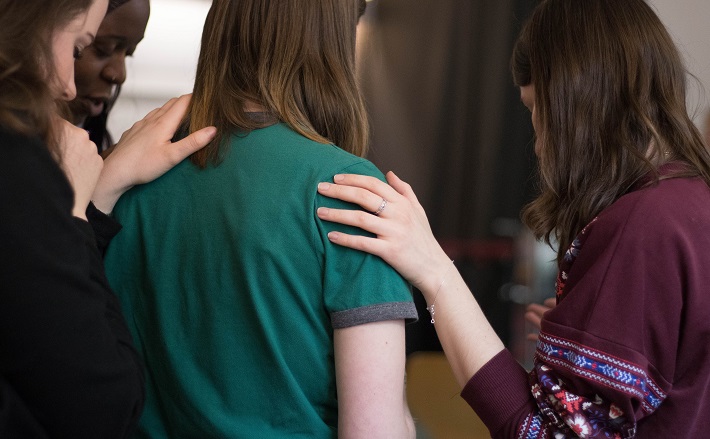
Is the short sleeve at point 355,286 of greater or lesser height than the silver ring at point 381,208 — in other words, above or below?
below

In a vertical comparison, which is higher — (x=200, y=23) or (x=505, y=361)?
(x=200, y=23)

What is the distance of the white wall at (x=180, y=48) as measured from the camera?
2.82m

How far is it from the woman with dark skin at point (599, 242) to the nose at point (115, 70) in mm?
865

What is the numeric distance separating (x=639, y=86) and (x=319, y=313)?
59 centimetres

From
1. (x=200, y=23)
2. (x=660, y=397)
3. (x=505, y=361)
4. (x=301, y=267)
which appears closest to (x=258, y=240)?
(x=301, y=267)

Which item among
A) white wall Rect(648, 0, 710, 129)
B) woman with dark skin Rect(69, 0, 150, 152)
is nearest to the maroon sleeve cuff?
woman with dark skin Rect(69, 0, 150, 152)

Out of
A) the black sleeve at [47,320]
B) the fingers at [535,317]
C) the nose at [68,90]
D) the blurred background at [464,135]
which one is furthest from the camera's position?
the blurred background at [464,135]

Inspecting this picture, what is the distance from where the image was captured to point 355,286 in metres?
0.99

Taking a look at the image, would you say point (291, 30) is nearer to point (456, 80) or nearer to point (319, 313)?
point (319, 313)

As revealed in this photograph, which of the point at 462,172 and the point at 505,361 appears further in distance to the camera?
the point at 462,172

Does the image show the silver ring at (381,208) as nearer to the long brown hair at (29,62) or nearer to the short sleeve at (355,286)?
the short sleeve at (355,286)

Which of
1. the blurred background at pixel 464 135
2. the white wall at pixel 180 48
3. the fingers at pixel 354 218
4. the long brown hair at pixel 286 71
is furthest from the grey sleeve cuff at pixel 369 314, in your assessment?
the blurred background at pixel 464 135

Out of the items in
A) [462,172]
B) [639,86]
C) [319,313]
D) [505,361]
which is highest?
[639,86]

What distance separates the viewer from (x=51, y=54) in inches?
34.9
